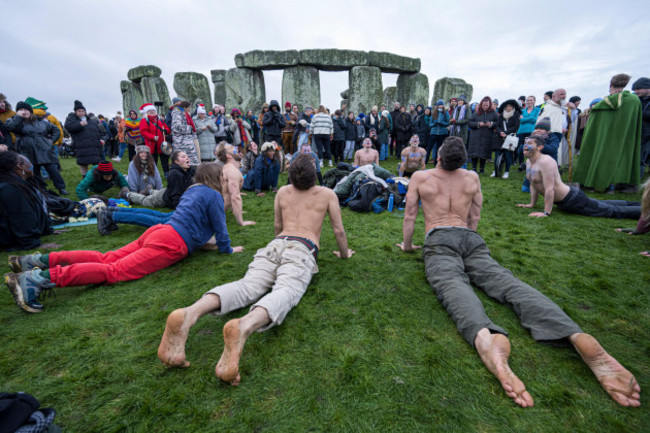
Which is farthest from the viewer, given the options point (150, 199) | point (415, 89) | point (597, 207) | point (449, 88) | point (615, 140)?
point (415, 89)

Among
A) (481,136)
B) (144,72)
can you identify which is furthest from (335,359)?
(144,72)

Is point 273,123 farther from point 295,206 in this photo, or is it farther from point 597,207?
point 597,207

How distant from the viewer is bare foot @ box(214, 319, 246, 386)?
174 centimetres

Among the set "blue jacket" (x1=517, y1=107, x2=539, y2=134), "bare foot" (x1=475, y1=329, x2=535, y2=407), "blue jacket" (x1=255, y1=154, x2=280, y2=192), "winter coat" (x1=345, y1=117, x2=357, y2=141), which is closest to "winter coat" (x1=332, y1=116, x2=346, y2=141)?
"winter coat" (x1=345, y1=117, x2=357, y2=141)

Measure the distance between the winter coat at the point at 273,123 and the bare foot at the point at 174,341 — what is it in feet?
30.2

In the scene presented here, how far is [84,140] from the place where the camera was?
8172 mm

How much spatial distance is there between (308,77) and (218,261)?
16.5m

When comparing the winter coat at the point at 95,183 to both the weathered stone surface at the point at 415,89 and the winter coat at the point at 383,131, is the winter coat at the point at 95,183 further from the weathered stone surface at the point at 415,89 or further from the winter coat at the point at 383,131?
the weathered stone surface at the point at 415,89

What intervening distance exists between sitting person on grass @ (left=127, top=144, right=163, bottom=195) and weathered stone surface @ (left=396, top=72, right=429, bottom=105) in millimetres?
16000

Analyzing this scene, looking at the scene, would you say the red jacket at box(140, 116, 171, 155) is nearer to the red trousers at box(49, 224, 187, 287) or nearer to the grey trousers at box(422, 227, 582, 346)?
the red trousers at box(49, 224, 187, 287)

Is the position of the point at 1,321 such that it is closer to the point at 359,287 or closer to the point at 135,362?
the point at 135,362

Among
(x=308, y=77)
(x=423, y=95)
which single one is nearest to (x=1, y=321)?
(x=308, y=77)

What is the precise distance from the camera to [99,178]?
659 centimetres

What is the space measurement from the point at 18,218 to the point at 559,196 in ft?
28.2
